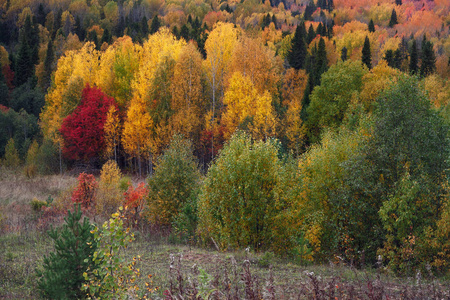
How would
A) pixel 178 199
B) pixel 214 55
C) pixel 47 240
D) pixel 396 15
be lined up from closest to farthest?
pixel 47 240 < pixel 178 199 < pixel 214 55 < pixel 396 15

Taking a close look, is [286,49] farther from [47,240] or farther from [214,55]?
[47,240]

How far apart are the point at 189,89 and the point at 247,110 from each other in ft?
22.3

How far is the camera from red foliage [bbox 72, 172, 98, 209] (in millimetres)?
22516

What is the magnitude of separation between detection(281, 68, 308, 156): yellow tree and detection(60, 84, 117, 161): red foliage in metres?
18.8

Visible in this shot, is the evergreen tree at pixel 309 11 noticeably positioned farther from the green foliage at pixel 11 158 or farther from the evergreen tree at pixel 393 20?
the green foliage at pixel 11 158

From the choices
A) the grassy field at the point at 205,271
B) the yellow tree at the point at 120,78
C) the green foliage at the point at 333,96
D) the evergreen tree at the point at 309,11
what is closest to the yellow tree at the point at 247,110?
the green foliage at the point at 333,96

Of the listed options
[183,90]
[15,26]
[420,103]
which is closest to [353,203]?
[420,103]

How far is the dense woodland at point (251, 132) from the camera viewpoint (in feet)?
54.2

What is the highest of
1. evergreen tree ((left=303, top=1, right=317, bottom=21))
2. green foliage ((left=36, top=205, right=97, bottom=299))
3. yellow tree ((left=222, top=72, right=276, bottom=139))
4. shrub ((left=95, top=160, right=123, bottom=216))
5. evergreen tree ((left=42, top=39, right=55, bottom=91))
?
evergreen tree ((left=303, top=1, right=317, bottom=21))

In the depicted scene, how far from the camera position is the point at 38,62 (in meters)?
71.4

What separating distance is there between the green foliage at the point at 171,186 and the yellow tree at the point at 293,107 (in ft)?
35.7

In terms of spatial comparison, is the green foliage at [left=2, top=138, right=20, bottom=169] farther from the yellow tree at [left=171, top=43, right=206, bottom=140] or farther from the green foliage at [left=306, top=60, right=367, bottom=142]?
the green foliage at [left=306, top=60, right=367, bottom=142]

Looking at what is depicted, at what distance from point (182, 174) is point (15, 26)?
9578 cm

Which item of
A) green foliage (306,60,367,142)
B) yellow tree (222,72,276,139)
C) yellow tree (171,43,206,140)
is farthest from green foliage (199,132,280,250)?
green foliage (306,60,367,142)
